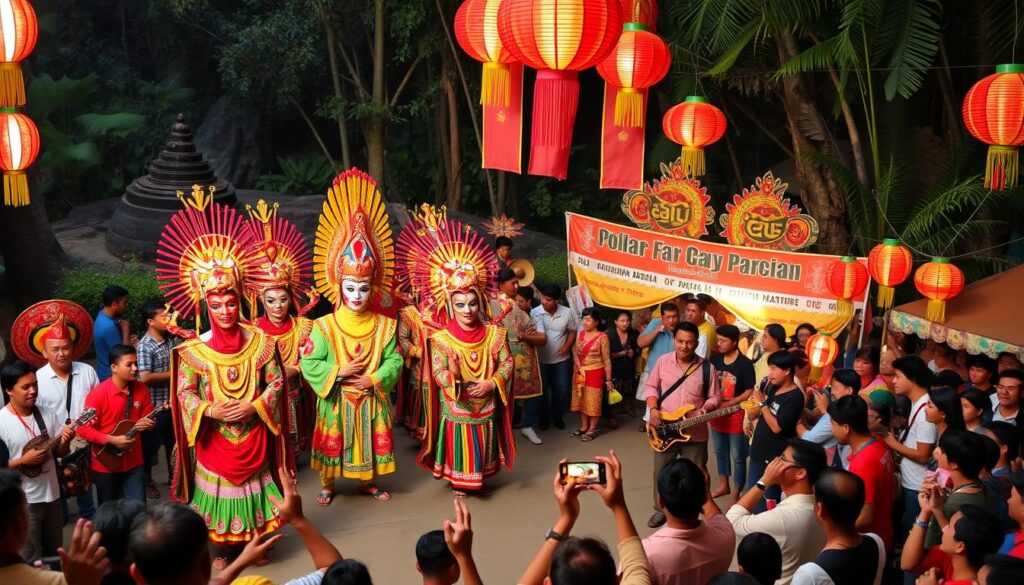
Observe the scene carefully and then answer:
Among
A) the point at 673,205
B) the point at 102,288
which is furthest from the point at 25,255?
the point at 673,205

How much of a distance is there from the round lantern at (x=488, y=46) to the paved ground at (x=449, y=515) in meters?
2.94

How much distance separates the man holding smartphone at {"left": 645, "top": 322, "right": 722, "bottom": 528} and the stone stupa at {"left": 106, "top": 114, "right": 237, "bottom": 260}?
311 inches

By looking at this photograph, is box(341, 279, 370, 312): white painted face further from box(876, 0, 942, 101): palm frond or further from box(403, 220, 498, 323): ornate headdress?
box(876, 0, 942, 101): palm frond


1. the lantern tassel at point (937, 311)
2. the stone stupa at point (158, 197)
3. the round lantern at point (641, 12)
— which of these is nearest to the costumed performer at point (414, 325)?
the round lantern at point (641, 12)

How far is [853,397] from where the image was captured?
541 centimetres

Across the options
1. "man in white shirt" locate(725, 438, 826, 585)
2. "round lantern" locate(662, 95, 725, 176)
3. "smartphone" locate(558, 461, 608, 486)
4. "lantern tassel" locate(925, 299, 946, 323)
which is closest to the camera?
"smartphone" locate(558, 461, 608, 486)

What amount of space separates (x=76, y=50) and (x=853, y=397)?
1595cm

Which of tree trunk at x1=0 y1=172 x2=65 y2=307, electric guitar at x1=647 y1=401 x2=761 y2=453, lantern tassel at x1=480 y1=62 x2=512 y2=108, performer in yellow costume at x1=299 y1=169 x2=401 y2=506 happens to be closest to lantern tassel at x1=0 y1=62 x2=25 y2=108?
performer in yellow costume at x1=299 y1=169 x2=401 y2=506

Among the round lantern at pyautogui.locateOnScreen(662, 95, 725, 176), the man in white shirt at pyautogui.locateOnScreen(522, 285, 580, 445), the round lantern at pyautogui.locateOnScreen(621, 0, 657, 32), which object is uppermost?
the round lantern at pyautogui.locateOnScreen(621, 0, 657, 32)

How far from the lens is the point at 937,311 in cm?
830

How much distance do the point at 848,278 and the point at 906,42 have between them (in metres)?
2.13

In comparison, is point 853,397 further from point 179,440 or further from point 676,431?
point 179,440

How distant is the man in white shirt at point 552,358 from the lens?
30.7 feet

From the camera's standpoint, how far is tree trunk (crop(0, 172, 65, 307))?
1084 centimetres
